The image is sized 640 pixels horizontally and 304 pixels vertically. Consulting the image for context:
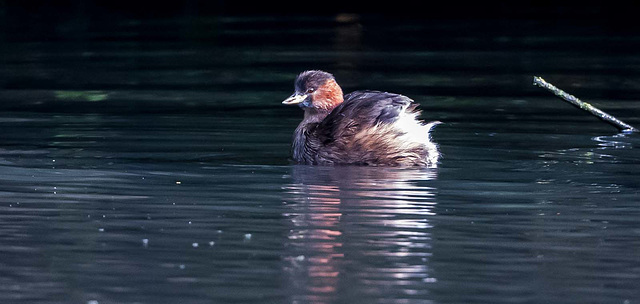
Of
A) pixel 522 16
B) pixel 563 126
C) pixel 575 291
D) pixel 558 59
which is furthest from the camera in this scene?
pixel 522 16

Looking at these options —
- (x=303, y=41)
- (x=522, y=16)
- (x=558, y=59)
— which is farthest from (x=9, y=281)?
(x=522, y=16)

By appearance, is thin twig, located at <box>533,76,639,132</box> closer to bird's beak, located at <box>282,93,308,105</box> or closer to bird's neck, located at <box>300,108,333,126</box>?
bird's neck, located at <box>300,108,333,126</box>

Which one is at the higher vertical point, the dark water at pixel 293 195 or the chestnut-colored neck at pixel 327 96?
the chestnut-colored neck at pixel 327 96

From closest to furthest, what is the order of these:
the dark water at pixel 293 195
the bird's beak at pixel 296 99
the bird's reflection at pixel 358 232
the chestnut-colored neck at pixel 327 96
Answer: the bird's reflection at pixel 358 232 → the dark water at pixel 293 195 → the bird's beak at pixel 296 99 → the chestnut-colored neck at pixel 327 96

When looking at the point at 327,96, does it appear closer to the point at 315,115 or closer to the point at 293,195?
the point at 315,115

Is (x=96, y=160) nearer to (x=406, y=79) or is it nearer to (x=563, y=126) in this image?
(x=563, y=126)

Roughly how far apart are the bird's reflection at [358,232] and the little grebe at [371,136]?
0.70 feet

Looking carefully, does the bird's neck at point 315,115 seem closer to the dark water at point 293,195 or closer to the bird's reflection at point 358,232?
the dark water at point 293,195

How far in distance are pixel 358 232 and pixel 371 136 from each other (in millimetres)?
3346

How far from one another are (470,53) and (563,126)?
9.99m

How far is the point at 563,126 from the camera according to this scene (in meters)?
15.9

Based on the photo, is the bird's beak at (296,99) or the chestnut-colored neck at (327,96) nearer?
the bird's beak at (296,99)

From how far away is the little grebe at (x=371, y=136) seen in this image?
1286 centimetres

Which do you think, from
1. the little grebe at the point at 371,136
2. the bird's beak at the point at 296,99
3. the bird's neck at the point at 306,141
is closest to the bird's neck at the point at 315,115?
the bird's neck at the point at 306,141
